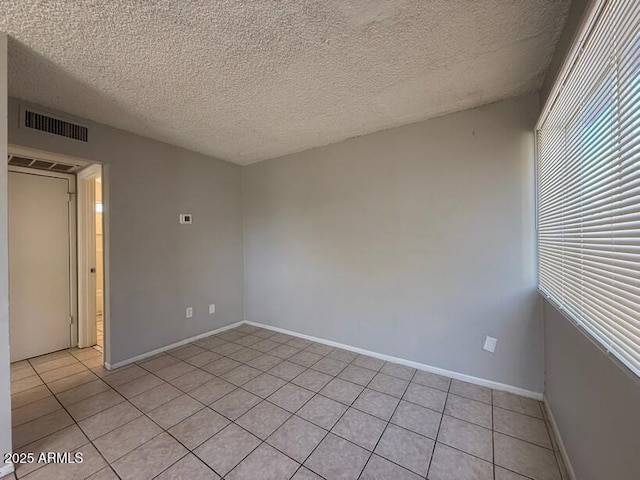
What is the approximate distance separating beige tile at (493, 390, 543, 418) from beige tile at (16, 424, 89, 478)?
2.95 metres

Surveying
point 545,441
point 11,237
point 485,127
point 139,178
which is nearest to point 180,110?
point 139,178

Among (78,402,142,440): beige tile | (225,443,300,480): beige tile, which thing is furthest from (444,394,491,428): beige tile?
(78,402,142,440): beige tile

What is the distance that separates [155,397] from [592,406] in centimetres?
281

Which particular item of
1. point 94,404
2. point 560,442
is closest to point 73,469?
point 94,404

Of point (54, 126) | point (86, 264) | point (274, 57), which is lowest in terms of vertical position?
point (86, 264)

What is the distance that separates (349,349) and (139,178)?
9.93ft

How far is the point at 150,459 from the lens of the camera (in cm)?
154

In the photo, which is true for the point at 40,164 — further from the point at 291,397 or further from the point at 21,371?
the point at 291,397

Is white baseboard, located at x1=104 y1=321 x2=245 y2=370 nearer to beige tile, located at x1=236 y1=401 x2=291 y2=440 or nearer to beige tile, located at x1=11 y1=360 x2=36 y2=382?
beige tile, located at x1=11 y1=360 x2=36 y2=382

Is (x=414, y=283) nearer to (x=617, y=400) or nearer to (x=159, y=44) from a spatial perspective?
(x=617, y=400)

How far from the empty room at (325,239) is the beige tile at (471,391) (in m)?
0.03

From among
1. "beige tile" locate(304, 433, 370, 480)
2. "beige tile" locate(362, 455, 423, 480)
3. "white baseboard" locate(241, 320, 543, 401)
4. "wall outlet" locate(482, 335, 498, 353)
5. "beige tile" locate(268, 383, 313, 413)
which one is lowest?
"beige tile" locate(362, 455, 423, 480)

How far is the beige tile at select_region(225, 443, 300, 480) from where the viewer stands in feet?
4.70

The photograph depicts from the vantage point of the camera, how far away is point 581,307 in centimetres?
131
